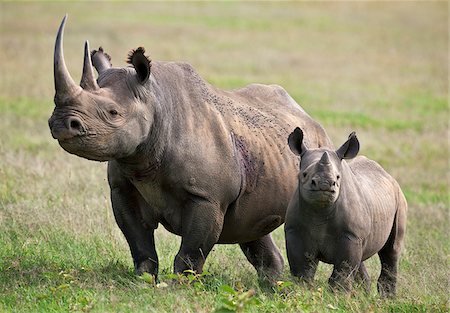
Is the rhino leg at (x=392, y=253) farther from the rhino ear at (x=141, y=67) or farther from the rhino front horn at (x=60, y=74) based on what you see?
the rhino front horn at (x=60, y=74)

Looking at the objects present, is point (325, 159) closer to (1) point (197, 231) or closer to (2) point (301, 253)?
(2) point (301, 253)

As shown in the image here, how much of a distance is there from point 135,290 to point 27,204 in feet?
12.6

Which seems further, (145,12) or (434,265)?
(145,12)

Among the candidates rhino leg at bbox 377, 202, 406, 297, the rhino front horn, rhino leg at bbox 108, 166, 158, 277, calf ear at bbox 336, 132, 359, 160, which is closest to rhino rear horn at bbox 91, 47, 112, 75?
rhino leg at bbox 108, 166, 158, 277

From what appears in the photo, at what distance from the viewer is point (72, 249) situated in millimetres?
10125

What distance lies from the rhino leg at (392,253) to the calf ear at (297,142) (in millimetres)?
1654

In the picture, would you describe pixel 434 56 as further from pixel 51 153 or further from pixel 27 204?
pixel 27 204


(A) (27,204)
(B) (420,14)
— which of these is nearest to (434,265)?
(A) (27,204)

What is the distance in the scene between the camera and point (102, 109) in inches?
313

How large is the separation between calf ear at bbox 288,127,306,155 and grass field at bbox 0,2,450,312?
1.19 meters

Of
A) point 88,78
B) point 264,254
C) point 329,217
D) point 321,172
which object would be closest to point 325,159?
point 321,172

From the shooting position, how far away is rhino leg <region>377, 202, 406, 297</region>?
10086 mm

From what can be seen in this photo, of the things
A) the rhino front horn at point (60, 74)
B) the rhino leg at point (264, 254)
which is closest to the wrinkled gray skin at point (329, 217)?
the rhino leg at point (264, 254)

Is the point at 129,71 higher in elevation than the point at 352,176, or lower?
higher
